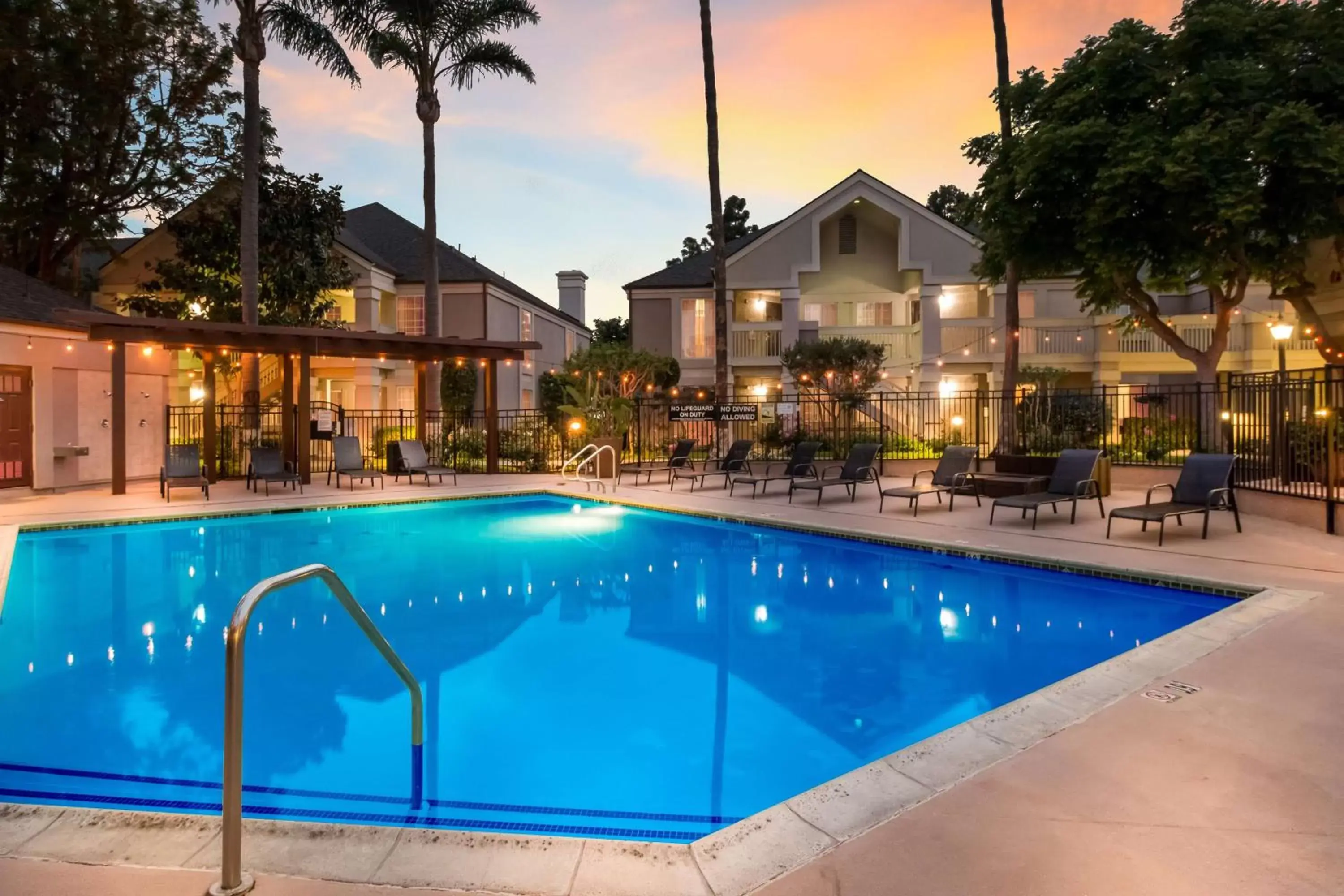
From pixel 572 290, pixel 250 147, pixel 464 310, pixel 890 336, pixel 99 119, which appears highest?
pixel 99 119

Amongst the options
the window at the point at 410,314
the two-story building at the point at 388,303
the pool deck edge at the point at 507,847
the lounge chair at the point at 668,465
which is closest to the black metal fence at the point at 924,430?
the lounge chair at the point at 668,465

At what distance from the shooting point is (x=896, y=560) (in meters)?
9.93

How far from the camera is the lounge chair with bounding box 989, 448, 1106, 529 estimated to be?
11191mm

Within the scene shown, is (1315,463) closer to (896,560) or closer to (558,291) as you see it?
(896,560)

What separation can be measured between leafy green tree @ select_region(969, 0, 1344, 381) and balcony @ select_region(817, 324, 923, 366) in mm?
10271

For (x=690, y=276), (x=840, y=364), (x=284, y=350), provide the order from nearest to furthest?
(x=284, y=350) < (x=840, y=364) < (x=690, y=276)

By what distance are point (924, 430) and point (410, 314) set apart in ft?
61.8

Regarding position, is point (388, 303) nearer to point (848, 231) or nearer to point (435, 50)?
point (435, 50)

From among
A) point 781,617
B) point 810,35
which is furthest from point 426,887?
point 810,35

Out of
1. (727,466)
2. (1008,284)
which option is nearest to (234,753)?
(727,466)

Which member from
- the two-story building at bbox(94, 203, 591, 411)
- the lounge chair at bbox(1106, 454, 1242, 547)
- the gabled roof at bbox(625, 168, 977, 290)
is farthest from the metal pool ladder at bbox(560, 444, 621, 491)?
the gabled roof at bbox(625, 168, 977, 290)

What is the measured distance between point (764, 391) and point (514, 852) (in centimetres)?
2427

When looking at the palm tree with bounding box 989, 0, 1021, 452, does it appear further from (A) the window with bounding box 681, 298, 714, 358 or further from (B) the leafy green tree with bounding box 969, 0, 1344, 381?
(A) the window with bounding box 681, 298, 714, 358

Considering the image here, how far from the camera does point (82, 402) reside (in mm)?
17672
